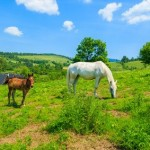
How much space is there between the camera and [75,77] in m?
24.5

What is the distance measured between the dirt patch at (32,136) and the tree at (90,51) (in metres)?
85.4

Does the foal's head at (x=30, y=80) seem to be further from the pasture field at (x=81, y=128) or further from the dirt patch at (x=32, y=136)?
the dirt patch at (x=32, y=136)

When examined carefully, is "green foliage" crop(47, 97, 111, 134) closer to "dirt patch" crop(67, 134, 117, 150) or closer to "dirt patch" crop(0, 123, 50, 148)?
"dirt patch" crop(67, 134, 117, 150)

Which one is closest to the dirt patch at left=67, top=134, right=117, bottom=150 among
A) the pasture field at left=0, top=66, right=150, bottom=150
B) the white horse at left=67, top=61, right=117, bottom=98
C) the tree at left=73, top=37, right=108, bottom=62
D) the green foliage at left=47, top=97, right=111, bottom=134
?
the pasture field at left=0, top=66, right=150, bottom=150

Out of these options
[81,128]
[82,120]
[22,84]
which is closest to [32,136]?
[81,128]

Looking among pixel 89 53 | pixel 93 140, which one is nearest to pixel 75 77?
pixel 93 140

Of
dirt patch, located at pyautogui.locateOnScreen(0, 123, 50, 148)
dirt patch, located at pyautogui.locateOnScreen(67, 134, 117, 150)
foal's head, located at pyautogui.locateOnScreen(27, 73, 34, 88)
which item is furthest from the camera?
foal's head, located at pyautogui.locateOnScreen(27, 73, 34, 88)

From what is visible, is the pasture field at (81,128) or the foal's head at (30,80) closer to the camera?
the pasture field at (81,128)

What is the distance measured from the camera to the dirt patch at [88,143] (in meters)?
12.6

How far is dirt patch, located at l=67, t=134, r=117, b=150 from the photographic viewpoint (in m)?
12.6

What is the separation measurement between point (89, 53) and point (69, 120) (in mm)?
90827

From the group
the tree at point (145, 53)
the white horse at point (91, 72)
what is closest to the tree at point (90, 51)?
the tree at point (145, 53)

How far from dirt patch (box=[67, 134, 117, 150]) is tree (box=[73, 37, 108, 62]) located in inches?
3424

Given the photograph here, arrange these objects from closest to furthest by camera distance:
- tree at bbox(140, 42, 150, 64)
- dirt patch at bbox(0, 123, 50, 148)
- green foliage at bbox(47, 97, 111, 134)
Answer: dirt patch at bbox(0, 123, 50, 148), green foliage at bbox(47, 97, 111, 134), tree at bbox(140, 42, 150, 64)
